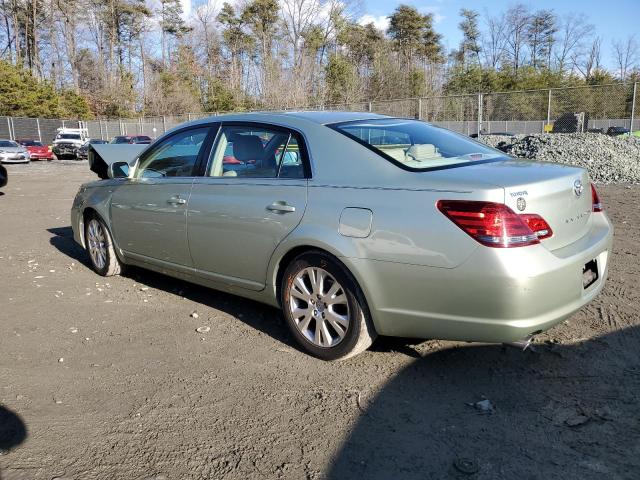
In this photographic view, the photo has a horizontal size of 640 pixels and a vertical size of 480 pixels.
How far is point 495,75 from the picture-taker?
52125 mm

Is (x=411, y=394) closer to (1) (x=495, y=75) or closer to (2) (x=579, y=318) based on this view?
(2) (x=579, y=318)

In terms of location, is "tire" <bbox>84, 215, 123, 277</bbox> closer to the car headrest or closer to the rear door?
the rear door

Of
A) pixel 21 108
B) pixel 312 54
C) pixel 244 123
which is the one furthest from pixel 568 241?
pixel 21 108

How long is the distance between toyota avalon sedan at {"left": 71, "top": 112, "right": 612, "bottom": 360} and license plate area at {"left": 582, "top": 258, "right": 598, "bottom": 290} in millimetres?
12

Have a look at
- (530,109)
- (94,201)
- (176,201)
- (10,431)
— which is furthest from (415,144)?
(530,109)

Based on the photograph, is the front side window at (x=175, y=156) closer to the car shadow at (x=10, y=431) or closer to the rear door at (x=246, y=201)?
the rear door at (x=246, y=201)

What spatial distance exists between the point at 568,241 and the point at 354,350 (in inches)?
56.4

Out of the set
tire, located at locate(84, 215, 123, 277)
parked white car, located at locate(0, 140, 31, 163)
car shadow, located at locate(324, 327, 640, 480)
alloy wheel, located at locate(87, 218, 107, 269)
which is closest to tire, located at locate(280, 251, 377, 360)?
car shadow, located at locate(324, 327, 640, 480)

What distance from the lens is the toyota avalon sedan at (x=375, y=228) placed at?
9.46ft

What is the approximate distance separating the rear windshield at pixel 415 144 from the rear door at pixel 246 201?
18.2 inches

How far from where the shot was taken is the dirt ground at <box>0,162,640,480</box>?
8.43 ft

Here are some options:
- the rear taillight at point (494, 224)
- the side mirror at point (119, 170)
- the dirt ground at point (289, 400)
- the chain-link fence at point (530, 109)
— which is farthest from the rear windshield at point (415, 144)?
the chain-link fence at point (530, 109)

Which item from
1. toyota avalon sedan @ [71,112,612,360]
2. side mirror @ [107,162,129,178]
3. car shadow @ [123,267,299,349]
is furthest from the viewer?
side mirror @ [107,162,129,178]

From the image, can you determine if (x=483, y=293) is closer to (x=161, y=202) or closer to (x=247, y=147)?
(x=247, y=147)
